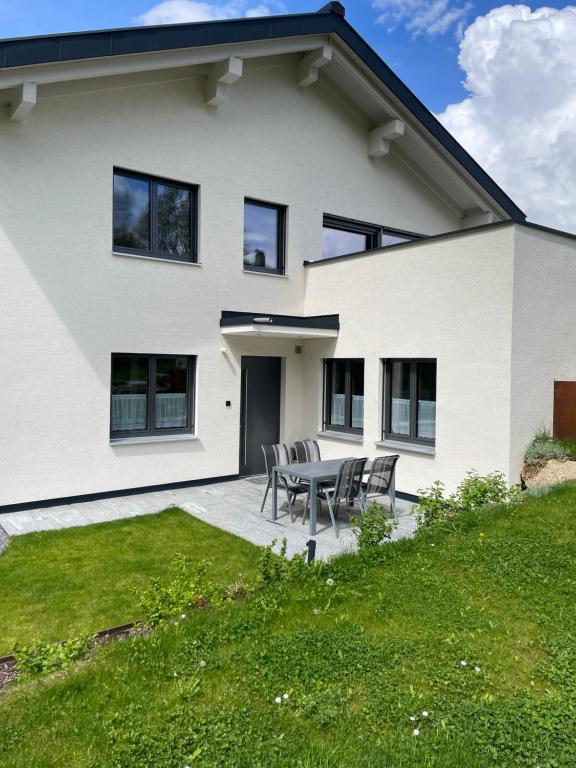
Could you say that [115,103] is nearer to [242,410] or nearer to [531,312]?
[242,410]

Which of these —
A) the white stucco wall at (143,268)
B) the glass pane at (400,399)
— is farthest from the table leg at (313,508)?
the glass pane at (400,399)

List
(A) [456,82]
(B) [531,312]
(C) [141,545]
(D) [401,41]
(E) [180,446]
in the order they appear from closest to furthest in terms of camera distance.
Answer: (C) [141,545]
(B) [531,312]
(E) [180,446]
(D) [401,41]
(A) [456,82]

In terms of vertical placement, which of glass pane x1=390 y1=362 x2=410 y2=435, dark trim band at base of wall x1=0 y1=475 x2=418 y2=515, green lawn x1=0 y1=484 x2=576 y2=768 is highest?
glass pane x1=390 y1=362 x2=410 y2=435

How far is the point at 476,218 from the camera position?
14617 millimetres

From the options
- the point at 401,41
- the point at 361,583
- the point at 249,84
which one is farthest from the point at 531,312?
the point at 401,41

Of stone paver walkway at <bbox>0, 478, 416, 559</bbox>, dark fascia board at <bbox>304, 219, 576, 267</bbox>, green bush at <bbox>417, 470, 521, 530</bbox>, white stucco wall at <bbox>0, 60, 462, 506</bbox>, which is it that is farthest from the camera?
white stucco wall at <bbox>0, 60, 462, 506</bbox>

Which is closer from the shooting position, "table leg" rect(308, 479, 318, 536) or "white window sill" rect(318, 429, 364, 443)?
"table leg" rect(308, 479, 318, 536)

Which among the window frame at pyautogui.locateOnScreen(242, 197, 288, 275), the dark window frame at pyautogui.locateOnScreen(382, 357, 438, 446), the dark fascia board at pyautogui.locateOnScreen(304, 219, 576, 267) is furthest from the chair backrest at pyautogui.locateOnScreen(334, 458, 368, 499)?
the window frame at pyautogui.locateOnScreen(242, 197, 288, 275)

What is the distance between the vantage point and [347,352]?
35.4 ft

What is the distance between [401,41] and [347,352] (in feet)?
31.0

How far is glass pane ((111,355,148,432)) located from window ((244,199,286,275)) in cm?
311

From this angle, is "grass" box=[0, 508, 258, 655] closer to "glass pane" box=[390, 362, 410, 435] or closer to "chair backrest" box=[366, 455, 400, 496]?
"chair backrest" box=[366, 455, 400, 496]

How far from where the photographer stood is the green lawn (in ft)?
9.52

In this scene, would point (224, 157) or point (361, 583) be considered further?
point (224, 157)
